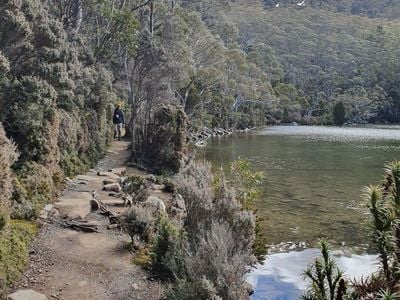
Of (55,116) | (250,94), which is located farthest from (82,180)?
(250,94)

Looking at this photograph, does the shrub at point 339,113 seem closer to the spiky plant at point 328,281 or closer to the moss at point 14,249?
the moss at point 14,249

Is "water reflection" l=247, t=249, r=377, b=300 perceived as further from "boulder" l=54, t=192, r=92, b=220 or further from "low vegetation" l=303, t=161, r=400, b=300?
"boulder" l=54, t=192, r=92, b=220

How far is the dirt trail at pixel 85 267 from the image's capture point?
23.7 feet

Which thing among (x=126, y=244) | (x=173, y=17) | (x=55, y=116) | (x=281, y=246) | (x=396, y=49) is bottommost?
(x=281, y=246)

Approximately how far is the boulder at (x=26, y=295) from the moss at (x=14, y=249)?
0.57 ft

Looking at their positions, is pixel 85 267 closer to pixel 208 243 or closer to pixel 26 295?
pixel 26 295

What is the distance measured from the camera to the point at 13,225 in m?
8.90

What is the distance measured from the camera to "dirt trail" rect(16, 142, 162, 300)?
7223mm

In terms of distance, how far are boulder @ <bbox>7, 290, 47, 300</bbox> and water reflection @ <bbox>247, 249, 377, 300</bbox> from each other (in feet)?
13.0

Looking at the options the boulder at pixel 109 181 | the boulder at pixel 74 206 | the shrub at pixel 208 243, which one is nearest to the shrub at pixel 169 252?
the shrub at pixel 208 243

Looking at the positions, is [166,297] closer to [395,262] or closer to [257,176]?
[395,262]

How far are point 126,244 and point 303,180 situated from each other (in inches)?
552

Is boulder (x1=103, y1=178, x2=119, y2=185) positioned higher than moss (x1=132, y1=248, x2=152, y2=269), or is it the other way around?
boulder (x1=103, y1=178, x2=119, y2=185)

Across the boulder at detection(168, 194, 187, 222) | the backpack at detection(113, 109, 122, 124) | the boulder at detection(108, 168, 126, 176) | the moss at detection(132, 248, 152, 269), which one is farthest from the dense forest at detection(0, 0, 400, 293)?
the moss at detection(132, 248, 152, 269)
